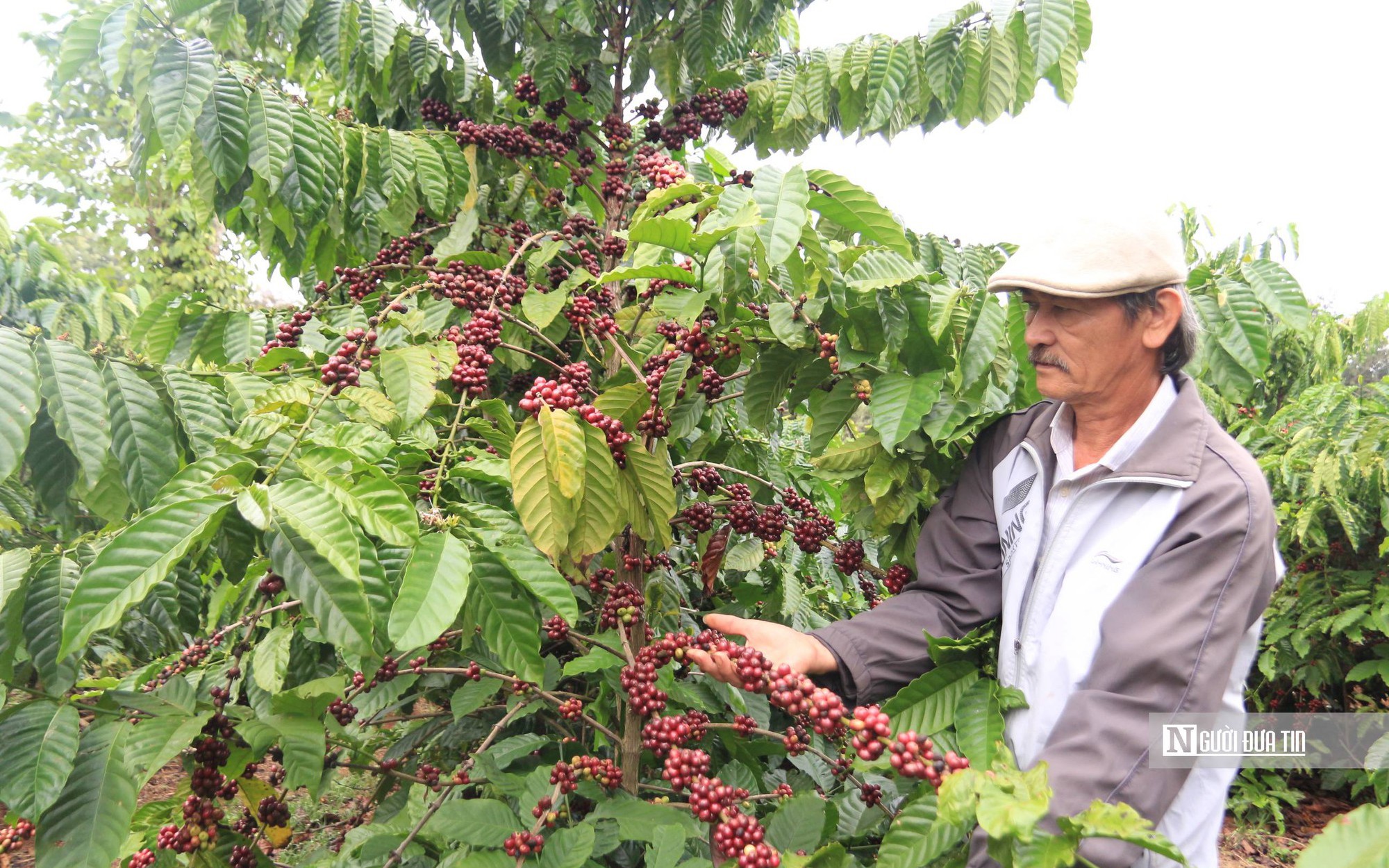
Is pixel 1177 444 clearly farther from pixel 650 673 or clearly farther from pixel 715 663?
pixel 650 673

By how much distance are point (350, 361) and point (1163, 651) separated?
1.48 meters

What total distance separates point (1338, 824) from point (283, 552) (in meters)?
1.12

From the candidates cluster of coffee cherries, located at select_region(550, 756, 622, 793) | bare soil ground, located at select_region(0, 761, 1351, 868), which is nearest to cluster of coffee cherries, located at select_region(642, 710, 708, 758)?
cluster of coffee cherries, located at select_region(550, 756, 622, 793)

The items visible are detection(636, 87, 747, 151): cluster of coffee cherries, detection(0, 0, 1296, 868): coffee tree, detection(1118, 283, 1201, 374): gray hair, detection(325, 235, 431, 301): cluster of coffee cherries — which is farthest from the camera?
detection(636, 87, 747, 151): cluster of coffee cherries

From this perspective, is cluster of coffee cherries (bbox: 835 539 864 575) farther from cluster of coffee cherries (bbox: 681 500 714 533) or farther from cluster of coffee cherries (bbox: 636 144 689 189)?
cluster of coffee cherries (bbox: 636 144 689 189)

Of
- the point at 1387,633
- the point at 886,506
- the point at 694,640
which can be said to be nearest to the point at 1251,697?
the point at 1387,633

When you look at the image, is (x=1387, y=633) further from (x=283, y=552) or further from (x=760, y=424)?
(x=283, y=552)

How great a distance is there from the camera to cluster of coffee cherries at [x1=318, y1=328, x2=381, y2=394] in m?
1.42

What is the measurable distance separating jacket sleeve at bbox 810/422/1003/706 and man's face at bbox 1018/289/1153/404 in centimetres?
28

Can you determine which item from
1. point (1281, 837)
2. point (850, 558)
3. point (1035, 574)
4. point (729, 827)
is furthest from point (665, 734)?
point (1281, 837)

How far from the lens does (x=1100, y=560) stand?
1399mm

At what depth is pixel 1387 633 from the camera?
A: 13.3 feet

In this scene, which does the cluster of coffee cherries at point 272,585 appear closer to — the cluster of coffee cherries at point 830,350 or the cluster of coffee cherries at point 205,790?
the cluster of coffee cherries at point 205,790

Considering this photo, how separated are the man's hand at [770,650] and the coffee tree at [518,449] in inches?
3.1
